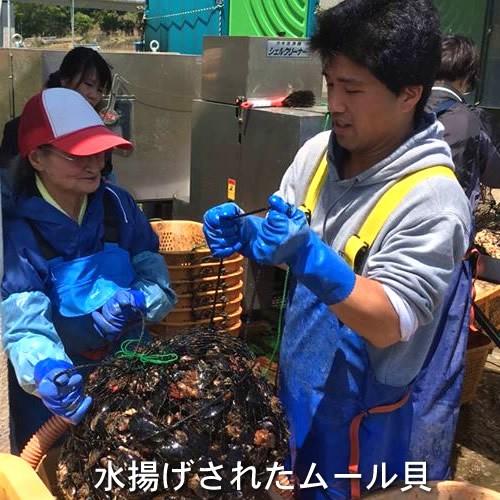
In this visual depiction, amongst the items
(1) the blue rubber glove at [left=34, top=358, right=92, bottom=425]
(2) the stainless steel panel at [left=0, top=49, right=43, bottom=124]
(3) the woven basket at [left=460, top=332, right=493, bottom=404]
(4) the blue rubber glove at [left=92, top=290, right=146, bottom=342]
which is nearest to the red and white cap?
(4) the blue rubber glove at [left=92, top=290, right=146, bottom=342]

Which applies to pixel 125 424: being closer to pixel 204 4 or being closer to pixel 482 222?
pixel 482 222

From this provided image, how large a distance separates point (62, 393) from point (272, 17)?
16.2 ft

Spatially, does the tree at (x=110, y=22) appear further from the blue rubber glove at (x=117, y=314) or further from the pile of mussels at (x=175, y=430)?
the pile of mussels at (x=175, y=430)

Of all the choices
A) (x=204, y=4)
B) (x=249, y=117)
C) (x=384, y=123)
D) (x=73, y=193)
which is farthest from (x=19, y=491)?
(x=204, y=4)

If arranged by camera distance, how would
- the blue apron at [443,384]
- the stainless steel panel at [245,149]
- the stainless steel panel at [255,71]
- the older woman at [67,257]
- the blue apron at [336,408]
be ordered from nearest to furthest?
the blue apron at [336,408] → the older woman at [67,257] → the blue apron at [443,384] → the stainless steel panel at [245,149] → the stainless steel panel at [255,71]

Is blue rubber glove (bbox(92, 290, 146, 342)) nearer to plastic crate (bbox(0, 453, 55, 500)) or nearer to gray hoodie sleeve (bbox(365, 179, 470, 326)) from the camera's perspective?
plastic crate (bbox(0, 453, 55, 500))

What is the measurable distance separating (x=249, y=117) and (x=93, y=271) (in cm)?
263

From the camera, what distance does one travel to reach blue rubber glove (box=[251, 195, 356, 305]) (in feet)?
5.13

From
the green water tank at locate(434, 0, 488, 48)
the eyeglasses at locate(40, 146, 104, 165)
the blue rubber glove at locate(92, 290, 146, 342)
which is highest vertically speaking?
the green water tank at locate(434, 0, 488, 48)

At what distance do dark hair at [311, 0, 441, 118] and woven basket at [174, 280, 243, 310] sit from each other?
2238 mm

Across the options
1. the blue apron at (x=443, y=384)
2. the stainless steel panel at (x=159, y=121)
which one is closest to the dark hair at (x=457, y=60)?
the blue apron at (x=443, y=384)

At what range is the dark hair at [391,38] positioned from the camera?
1.67 metres

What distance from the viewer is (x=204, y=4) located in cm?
640

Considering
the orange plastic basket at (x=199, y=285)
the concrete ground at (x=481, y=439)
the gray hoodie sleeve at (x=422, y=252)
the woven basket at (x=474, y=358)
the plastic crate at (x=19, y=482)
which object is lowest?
the concrete ground at (x=481, y=439)
